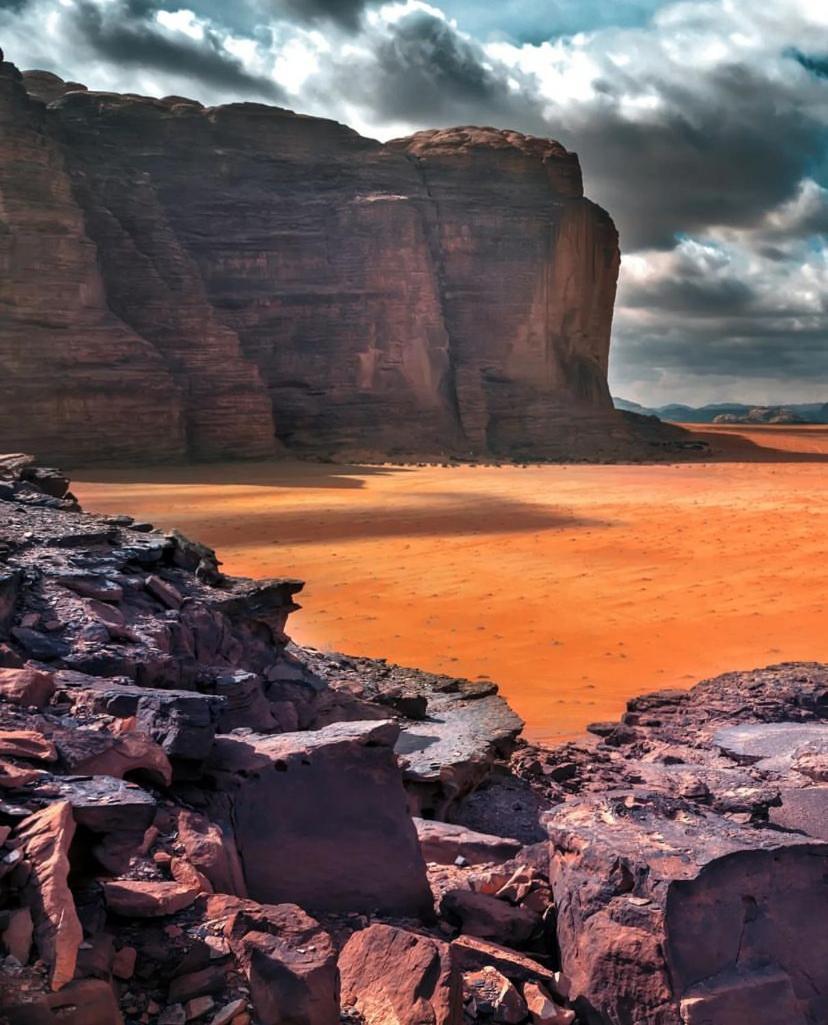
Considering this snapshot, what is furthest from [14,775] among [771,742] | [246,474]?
[246,474]

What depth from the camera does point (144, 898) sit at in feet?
8.18

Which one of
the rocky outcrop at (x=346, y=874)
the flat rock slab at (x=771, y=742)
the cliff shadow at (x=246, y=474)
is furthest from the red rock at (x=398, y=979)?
the cliff shadow at (x=246, y=474)

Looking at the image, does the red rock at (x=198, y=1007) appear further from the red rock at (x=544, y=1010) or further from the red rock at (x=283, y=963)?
the red rock at (x=544, y=1010)

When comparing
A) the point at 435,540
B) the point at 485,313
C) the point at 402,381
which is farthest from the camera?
the point at 485,313

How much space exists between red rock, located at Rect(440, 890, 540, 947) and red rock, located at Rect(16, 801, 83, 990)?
1313mm

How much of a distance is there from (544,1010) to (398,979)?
46 cm

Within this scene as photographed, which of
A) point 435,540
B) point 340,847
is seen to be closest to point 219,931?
point 340,847

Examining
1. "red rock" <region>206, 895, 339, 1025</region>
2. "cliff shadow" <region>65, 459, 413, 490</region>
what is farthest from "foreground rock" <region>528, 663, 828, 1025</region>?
"cliff shadow" <region>65, 459, 413, 490</region>

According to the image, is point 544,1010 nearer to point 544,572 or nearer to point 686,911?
point 686,911

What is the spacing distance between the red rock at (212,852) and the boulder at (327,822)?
0.07 metres

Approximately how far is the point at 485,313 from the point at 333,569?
3472 cm

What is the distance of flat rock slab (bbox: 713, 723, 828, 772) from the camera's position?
4539 mm

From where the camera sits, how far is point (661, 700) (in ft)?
20.8

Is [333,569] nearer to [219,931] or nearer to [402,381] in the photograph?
[219,931]
